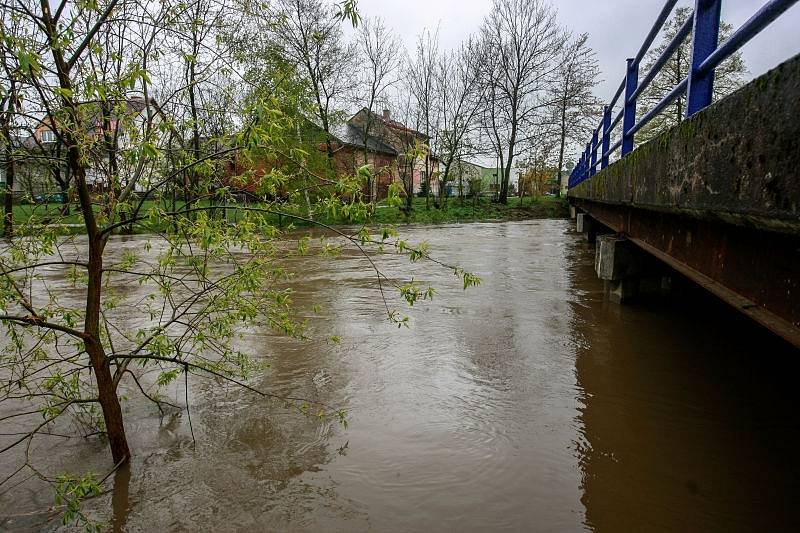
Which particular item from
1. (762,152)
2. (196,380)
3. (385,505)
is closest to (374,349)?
(196,380)

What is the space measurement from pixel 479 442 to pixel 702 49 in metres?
2.70

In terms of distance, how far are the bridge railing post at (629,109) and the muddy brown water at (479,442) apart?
6.92 ft

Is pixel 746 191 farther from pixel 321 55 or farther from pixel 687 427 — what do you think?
pixel 321 55

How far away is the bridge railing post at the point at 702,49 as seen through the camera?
281 cm

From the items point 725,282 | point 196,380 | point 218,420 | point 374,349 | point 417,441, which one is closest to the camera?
point 725,282

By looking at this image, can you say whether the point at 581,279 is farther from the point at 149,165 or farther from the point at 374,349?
the point at 149,165

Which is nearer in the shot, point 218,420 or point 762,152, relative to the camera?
point 762,152

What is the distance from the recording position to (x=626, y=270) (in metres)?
6.73

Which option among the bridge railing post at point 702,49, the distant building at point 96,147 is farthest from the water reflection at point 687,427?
the distant building at point 96,147

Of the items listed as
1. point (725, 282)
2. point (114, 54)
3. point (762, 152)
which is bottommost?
point (725, 282)

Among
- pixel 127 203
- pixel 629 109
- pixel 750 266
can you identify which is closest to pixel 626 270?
pixel 629 109

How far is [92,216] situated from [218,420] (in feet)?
5.71

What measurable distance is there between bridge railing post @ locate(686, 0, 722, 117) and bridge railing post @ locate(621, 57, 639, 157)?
276 centimetres

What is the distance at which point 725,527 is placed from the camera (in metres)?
2.57
